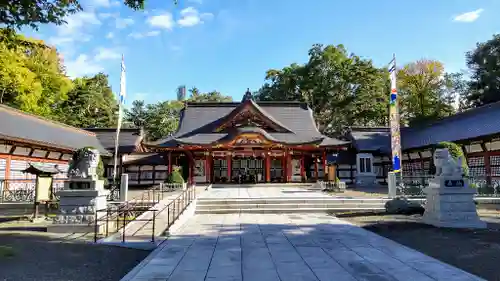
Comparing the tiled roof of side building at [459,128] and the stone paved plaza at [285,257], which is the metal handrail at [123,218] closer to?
the stone paved plaza at [285,257]

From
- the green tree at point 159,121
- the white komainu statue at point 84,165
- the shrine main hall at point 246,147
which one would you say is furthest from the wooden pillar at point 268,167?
the green tree at point 159,121

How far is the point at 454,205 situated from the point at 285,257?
661 cm

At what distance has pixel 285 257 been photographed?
6426 millimetres

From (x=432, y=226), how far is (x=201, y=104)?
25.2 metres

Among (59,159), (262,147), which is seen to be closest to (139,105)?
(59,159)

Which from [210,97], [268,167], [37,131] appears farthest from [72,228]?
[210,97]

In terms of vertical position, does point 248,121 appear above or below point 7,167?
above

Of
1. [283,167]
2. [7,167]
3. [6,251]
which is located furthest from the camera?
[283,167]

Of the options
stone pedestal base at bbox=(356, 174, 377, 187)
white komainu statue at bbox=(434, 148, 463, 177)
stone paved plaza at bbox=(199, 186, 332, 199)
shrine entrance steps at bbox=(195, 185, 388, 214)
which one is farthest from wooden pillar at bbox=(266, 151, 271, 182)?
white komainu statue at bbox=(434, 148, 463, 177)

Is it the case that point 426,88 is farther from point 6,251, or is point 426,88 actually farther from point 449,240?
point 6,251

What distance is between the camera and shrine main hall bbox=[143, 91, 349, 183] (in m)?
24.6

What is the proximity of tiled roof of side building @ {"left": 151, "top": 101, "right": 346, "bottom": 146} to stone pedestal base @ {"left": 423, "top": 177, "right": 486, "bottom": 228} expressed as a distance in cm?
1473

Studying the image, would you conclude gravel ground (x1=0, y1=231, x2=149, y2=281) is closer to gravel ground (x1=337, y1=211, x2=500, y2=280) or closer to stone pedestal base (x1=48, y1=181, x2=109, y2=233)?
stone pedestal base (x1=48, y1=181, x2=109, y2=233)

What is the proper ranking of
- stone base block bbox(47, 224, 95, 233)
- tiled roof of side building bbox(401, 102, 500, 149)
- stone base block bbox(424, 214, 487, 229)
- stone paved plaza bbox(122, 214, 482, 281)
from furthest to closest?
1. tiled roof of side building bbox(401, 102, 500, 149)
2. stone base block bbox(424, 214, 487, 229)
3. stone base block bbox(47, 224, 95, 233)
4. stone paved plaza bbox(122, 214, 482, 281)
